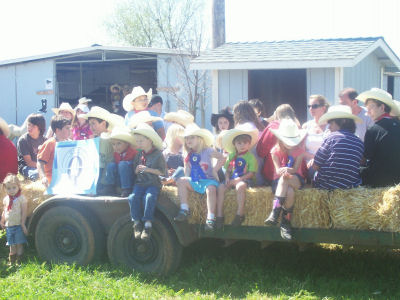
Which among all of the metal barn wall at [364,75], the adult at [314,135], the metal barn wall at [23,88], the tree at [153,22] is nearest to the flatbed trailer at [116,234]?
the adult at [314,135]

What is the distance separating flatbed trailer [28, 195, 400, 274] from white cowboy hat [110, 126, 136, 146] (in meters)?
0.69

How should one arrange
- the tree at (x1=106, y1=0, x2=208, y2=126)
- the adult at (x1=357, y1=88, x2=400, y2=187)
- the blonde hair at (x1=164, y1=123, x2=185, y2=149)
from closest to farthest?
the adult at (x1=357, y1=88, x2=400, y2=187), the blonde hair at (x1=164, y1=123, x2=185, y2=149), the tree at (x1=106, y1=0, x2=208, y2=126)

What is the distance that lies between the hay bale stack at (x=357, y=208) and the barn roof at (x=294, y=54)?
653 centimetres

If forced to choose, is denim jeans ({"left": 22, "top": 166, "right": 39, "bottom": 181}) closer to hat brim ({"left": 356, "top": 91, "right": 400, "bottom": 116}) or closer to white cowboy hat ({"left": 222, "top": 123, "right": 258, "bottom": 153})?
white cowboy hat ({"left": 222, "top": 123, "right": 258, "bottom": 153})

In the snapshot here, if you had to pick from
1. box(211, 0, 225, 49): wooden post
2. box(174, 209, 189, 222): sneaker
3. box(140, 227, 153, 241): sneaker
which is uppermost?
box(211, 0, 225, 49): wooden post

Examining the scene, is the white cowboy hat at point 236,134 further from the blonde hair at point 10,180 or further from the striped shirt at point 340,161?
the blonde hair at point 10,180

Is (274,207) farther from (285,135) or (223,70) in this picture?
(223,70)

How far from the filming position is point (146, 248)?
5.70 metres

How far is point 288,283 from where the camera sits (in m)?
5.37

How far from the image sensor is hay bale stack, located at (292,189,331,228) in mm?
4879

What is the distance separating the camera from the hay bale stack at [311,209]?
4879 millimetres

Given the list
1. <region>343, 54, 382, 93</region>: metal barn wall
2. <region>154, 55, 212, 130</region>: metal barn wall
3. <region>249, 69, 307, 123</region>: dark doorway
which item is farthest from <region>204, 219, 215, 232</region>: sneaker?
<region>154, 55, 212, 130</region>: metal barn wall

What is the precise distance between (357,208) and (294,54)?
7519mm

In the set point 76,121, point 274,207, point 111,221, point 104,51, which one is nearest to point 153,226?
point 111,221
